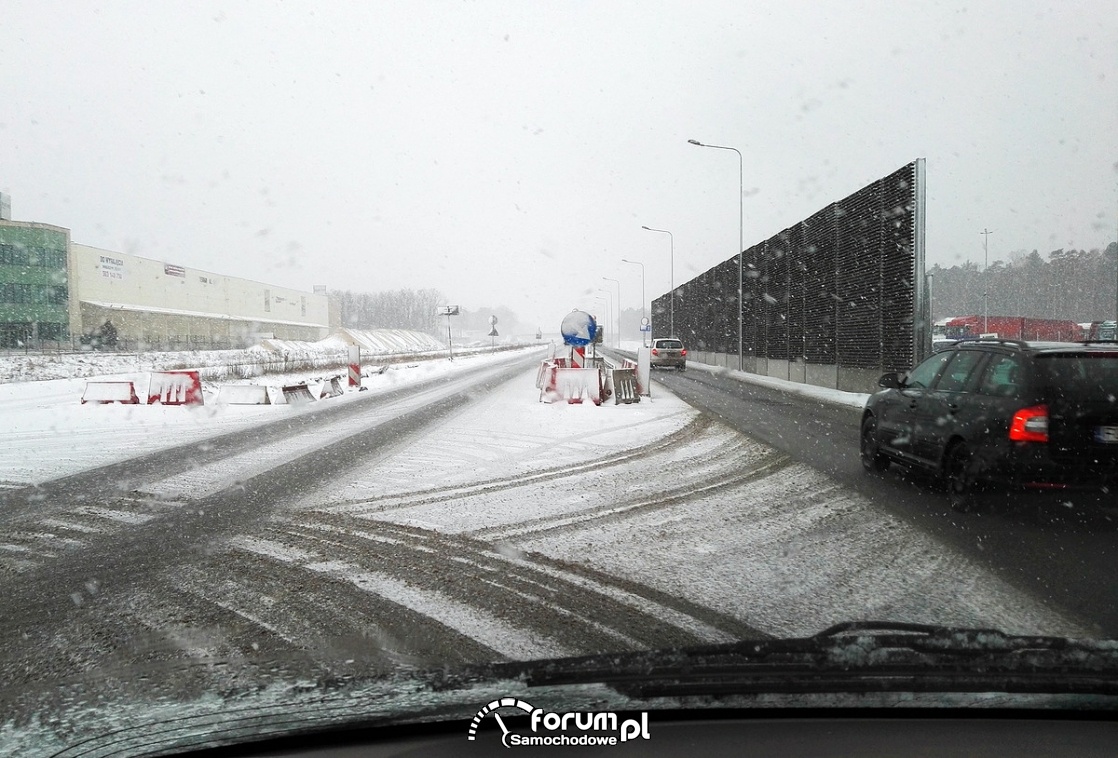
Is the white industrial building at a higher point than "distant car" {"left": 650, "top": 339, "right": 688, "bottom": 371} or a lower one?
higher

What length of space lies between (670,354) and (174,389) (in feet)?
86.0

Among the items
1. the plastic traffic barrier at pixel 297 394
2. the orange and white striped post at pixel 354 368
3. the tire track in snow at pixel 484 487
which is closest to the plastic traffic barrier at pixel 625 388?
the tire track in snow at pixel 484 487

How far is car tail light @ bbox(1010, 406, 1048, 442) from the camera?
248 inches

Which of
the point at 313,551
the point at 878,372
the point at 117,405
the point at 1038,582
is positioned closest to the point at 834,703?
the point at 1038,582

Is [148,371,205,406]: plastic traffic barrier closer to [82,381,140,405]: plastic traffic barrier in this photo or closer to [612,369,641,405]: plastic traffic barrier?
[82,381,140,405]: plastic traffic barrier

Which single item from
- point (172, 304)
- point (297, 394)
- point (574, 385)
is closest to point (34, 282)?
point (172, 304)

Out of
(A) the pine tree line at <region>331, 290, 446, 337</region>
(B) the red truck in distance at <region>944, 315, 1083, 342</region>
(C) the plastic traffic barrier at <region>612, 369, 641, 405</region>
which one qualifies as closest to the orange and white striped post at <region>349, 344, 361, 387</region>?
(C) the plastic traffic barrier at <region>612, 369, 641, 405</region>

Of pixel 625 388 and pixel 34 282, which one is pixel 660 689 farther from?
pixel 34 282

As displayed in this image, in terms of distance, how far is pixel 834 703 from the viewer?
7.62 ft

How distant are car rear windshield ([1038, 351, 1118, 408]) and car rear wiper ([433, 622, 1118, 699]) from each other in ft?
13.9

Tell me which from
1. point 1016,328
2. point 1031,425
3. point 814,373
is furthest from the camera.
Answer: point 1016,328

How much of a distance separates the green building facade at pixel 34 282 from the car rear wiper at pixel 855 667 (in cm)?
6901

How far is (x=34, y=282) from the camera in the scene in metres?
62.9

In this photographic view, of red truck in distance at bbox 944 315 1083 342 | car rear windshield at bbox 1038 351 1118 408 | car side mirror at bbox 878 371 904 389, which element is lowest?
car side mirror at bbox 878 371 904 389
